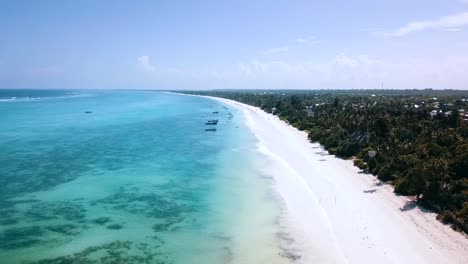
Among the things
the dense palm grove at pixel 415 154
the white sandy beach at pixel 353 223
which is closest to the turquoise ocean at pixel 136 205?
the white sandy beach at pixel 353 223

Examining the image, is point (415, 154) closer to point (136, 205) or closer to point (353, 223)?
point (353, 223)

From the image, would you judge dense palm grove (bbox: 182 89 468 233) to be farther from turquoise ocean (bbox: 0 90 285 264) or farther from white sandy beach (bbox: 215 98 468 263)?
turquoise ocean (bbox: 0 90 285 264)

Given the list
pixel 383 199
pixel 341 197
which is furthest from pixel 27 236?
pixel 383 199

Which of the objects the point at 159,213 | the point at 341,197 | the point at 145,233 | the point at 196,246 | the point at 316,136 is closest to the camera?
the point at 196,246

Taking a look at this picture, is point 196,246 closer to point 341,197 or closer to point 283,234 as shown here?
point 283,234

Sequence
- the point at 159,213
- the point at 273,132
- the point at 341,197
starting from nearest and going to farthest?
the point at 159,213, the point at 341,197, the point at 273,132

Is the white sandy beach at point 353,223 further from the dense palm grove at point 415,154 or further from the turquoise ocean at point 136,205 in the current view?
the turquoise ocean at point 136,205

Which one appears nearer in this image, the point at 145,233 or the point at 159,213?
the point at 145,233
